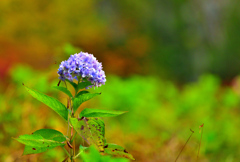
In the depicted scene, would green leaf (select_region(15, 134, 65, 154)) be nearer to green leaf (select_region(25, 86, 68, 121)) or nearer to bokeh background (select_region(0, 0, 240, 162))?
green leaf (select_region(25, 86, 68, 121))

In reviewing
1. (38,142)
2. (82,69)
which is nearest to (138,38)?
(82,69)

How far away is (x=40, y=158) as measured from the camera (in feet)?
6.53

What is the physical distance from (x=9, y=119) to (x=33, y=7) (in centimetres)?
579

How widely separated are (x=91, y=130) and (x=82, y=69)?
0.70 feet

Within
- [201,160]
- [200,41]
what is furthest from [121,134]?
[200,41]

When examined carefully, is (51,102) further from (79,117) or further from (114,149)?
(114,149)

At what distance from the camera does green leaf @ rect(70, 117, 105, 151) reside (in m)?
1.01

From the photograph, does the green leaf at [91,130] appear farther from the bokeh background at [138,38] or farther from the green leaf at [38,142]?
the bokeh background at [138,38]

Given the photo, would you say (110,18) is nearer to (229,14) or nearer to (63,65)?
(229,14)

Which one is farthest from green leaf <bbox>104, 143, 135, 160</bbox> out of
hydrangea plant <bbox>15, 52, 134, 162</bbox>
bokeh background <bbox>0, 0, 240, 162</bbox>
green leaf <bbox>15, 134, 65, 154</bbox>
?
bokeh background <bbox>0, 0, 240, 162</bbox>

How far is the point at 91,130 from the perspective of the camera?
3.39 feet

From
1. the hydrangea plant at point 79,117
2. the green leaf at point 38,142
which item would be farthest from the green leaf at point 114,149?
A: the green leaf at point 38,142

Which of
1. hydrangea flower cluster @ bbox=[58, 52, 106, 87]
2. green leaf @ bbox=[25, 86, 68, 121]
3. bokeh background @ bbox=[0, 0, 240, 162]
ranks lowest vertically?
green leaf @ bbox=[25, 86, 68, 121]

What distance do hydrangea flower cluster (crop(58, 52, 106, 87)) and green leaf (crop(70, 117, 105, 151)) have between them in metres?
0.15
